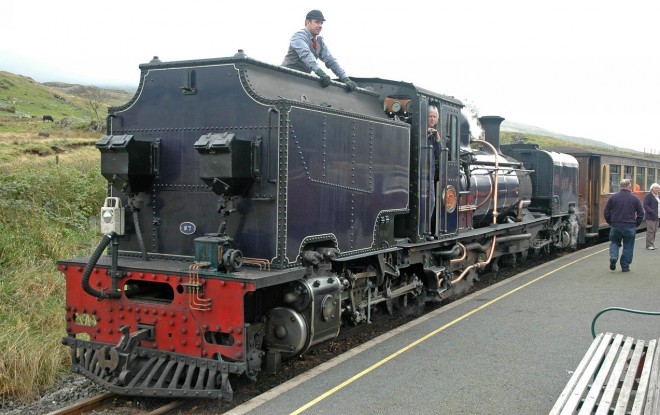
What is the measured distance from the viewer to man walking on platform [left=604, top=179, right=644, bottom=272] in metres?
11.2

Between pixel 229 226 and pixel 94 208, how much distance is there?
833 centimetres

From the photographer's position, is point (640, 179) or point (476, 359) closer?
point (476, 359)

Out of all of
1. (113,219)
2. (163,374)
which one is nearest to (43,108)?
(113,219)

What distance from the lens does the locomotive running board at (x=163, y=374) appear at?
15.9 feet

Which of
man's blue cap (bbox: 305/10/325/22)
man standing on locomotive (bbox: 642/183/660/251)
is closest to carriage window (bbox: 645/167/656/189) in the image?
man standing on locomotive (bbox: 642/183/660/251)

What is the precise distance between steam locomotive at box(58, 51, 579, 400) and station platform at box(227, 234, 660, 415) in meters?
0.42

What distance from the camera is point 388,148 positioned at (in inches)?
277

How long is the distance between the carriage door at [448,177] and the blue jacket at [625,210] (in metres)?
4.07

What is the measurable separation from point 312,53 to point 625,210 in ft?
24.3

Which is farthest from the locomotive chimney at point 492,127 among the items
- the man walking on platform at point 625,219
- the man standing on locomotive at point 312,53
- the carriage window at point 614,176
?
the carriage window at point 614,176

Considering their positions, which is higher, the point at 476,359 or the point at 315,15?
the point at 315,15

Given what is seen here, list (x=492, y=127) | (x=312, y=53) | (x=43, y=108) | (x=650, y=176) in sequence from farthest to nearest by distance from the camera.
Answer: (x=43, y=108)
(x=650, y=176)
(x=492, y=127)
(x=312, y=53)

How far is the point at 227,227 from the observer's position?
5.57 metres

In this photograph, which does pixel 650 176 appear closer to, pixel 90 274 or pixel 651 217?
pixel 651 217
